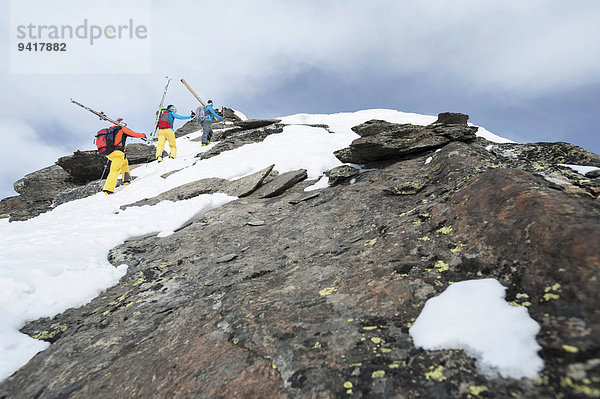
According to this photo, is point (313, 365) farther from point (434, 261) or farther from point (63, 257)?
point (63, 257)

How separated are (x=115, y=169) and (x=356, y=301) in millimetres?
18133

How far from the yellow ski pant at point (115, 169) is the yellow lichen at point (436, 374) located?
18.6m

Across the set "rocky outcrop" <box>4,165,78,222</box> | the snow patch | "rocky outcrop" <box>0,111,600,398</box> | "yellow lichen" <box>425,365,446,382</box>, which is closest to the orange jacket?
"rocky outcrop" <box>4,165,78,222</box>

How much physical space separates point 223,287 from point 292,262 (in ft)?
4.46

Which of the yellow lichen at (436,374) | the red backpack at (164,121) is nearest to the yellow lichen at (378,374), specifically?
the yellow lichen at (436,374)

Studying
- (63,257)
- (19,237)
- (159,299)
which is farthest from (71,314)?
(19,237)

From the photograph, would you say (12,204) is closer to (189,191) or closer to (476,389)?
(189,191)

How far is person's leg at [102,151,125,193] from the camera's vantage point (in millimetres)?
16359

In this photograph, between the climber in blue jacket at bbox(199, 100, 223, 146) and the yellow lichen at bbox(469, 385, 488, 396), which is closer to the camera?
the yellow lichen at bbox(469, 385, 488, 396)

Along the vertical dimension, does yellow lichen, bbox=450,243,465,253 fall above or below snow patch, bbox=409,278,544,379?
above

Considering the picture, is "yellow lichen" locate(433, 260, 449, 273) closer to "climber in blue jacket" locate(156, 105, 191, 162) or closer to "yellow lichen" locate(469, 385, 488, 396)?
"yellow lichen" locate(469, 385, 488, 396)

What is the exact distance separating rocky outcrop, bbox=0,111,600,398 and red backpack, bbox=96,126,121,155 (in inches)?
556

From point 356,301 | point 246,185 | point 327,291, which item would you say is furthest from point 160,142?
point 356,301

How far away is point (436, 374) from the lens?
2.36 metres
